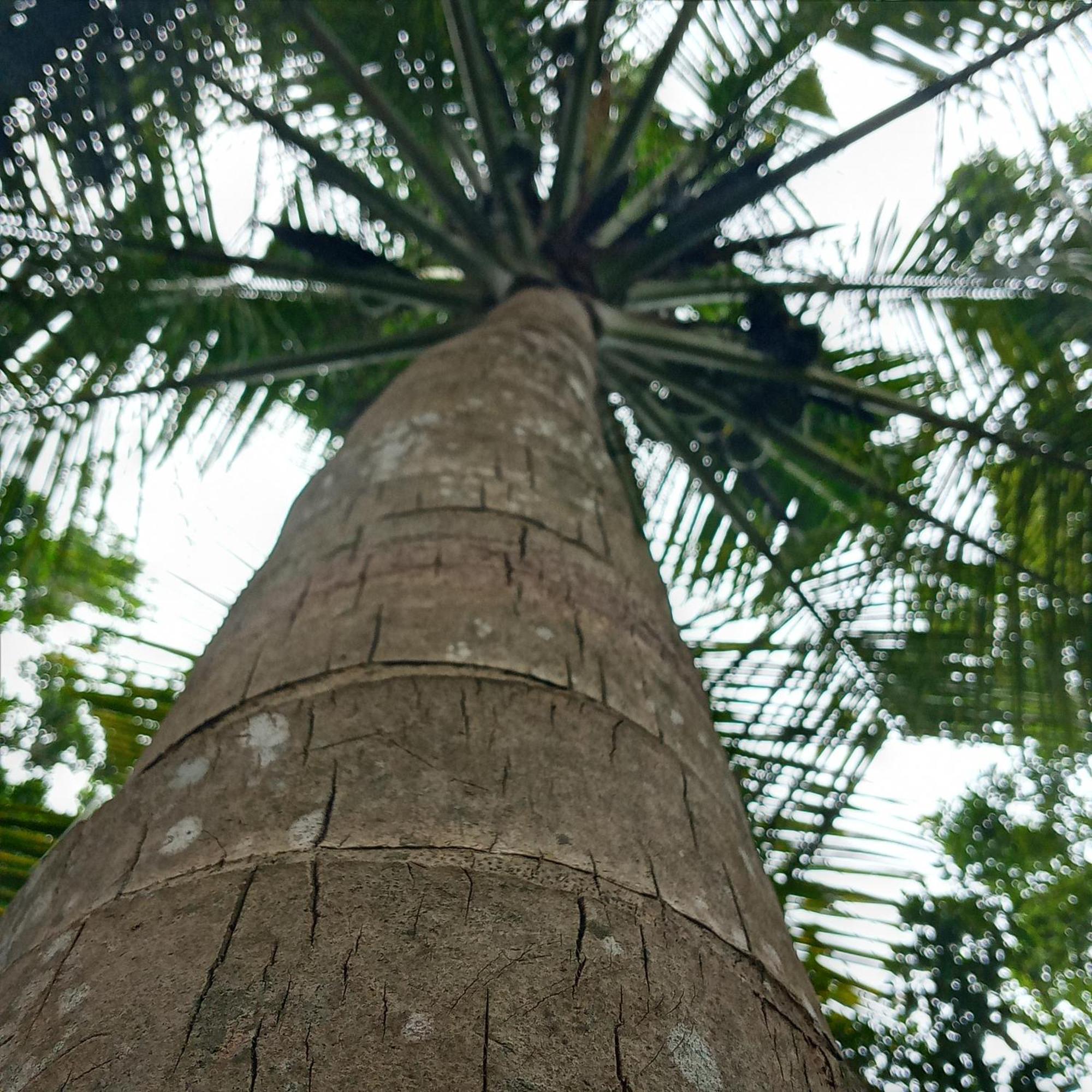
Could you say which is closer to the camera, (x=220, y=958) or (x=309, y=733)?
(x=220, y=958)

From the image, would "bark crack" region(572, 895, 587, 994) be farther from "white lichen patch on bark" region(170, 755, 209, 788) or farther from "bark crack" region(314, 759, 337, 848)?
"white lichen patch on bark" region(170, 755, 209, 788)

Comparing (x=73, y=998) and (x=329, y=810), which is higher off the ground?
(x=329, y=810)

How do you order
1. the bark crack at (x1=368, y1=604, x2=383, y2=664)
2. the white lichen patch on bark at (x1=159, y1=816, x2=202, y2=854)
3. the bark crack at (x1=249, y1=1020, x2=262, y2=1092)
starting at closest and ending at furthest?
the bark crack at (x1=249, y1=1020, x2=262, y2=1092), the white lichen patch on bark at (x1=159, y1=816, x2=202, y2=854), the bark crack at (x1=368, y1=604, x2=383, y2=664)

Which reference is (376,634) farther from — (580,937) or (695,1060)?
(695,1060)

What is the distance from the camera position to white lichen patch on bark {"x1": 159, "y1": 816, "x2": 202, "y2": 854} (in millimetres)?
767

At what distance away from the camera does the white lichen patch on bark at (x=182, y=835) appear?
0.77m

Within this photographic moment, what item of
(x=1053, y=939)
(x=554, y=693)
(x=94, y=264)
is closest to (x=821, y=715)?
(x=1053, y=939)

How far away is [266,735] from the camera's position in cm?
87

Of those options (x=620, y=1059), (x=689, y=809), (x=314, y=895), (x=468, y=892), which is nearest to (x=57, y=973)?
(x=314, y=895)

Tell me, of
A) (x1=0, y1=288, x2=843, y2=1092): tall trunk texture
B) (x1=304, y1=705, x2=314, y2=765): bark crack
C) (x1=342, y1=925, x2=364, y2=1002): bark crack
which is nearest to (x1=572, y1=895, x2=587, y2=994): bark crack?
(x1=0, y1=288, x2=843, y2=1092): tall trunk texture

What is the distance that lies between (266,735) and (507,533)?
437mm

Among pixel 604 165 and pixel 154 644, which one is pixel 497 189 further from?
pixel 154 644

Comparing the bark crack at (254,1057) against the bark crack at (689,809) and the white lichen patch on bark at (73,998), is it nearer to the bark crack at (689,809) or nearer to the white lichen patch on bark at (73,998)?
the white lichen patch on bark at (73,998)

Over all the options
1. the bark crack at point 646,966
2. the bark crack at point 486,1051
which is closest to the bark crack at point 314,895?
A: the bark crack at point 486,1051
